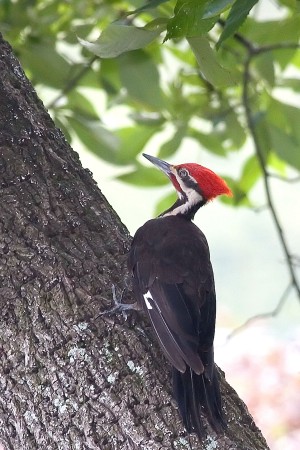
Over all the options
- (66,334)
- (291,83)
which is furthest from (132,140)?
(66,334)

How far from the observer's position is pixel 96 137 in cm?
319

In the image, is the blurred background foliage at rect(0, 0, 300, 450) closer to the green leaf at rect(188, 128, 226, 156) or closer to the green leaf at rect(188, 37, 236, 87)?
the green leaf at rect(188, 128, 226, 156)

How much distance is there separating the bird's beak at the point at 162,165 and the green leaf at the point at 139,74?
0.71 feet

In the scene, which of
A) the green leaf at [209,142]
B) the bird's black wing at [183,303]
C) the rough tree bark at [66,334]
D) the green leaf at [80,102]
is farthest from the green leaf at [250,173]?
the rough tree bark at [66,334]

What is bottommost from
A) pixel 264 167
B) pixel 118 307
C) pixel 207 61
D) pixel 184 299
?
pixel 118 307

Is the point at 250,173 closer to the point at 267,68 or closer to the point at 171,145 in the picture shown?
the point at 171,145

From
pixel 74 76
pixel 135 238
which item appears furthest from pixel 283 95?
pixel 135 238

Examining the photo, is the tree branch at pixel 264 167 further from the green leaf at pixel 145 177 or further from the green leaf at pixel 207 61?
the green leaf at pixel 207 61

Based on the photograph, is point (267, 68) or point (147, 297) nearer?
point (147, 297)

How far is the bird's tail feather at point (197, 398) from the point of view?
204 cm

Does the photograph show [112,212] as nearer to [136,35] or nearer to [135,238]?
[135,238]

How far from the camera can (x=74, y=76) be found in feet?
11.2

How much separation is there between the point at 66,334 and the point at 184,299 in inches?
19.4

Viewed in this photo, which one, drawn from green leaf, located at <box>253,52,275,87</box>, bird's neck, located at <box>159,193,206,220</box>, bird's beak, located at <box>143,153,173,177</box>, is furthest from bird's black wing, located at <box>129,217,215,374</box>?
green leaf, located at <box>253,52,275,87</box>
